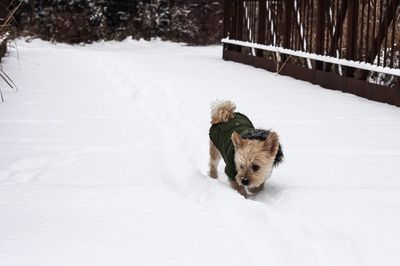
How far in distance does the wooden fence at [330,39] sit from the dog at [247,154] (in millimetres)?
4822

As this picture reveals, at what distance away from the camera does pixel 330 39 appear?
39.9 ft

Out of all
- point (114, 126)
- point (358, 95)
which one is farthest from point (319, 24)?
point (114, 126)

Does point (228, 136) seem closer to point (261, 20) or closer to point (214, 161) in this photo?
point (214, 161)

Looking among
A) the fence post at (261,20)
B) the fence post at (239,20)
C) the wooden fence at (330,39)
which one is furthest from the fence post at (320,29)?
the fence post at (239,20)

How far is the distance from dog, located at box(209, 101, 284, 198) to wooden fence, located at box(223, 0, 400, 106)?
482 cm

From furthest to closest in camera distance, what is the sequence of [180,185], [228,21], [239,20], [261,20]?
1. [228,21]
2. [239,20]
3. [261,20]
4. [180,185]

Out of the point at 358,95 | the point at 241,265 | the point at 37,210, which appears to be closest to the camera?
the point at 241,265

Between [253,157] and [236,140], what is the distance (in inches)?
6.6

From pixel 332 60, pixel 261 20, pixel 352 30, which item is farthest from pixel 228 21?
pixel 352 30

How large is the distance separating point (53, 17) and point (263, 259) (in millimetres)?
23068

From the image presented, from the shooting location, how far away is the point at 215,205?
4.38m

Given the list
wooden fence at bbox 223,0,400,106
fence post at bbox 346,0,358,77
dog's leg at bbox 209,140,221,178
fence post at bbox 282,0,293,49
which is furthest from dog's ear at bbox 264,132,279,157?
fence post at bbox 282,0,293,49

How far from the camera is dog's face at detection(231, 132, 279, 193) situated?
4469mm

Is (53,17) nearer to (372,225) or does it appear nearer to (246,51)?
(246,51)
